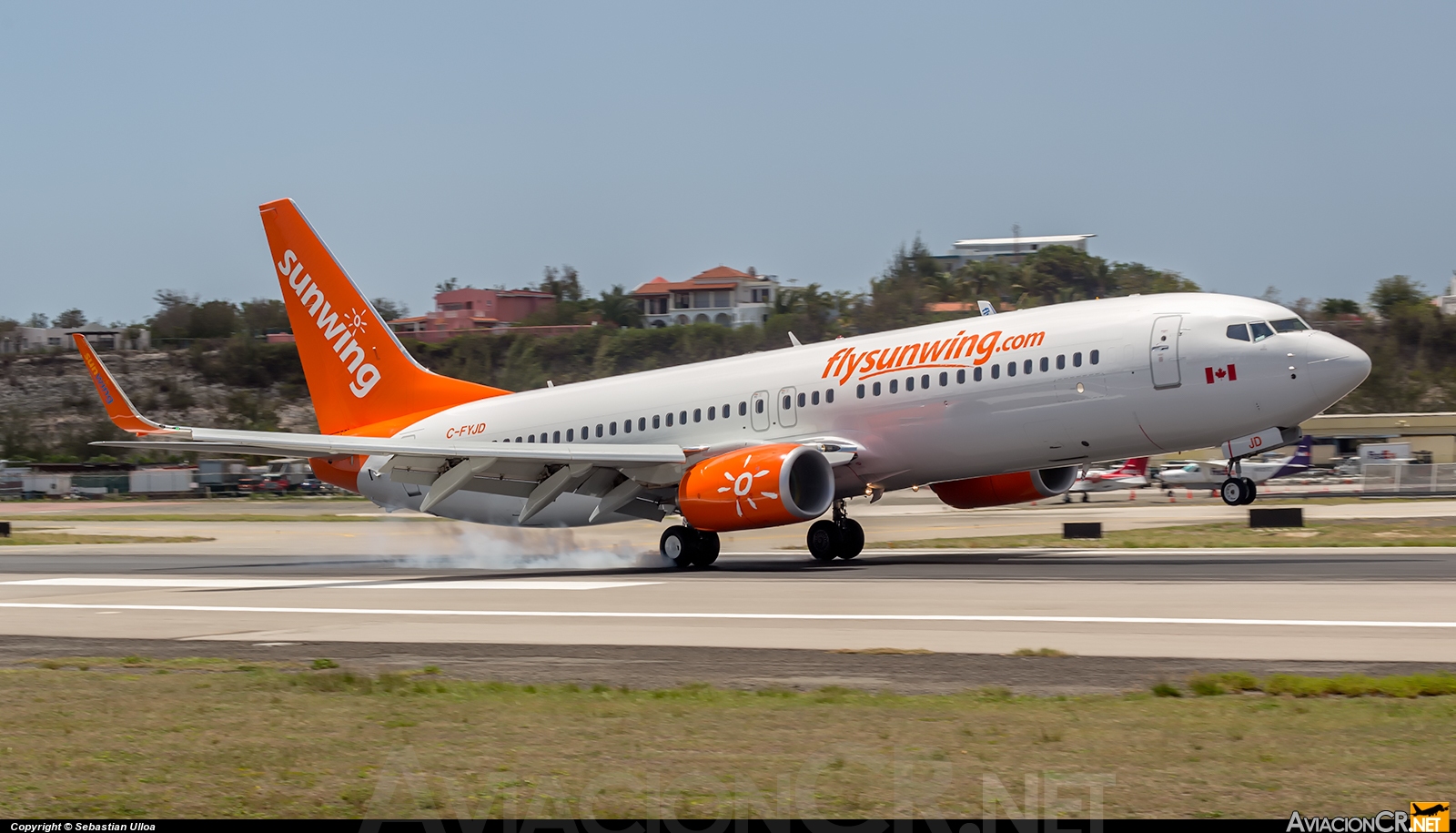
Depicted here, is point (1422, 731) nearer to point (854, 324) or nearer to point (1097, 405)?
point (1097, 405)

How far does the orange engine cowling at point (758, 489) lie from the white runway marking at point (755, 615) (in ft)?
21.5

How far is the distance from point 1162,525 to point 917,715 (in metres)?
31.6

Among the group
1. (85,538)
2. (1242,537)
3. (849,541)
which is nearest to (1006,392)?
(849,541)

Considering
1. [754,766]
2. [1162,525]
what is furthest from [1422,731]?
[1162,525]

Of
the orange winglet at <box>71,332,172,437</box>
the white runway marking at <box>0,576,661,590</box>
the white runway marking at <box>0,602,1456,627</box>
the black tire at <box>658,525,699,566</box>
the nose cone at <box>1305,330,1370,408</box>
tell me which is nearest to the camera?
the white runway marking at <box>0,602,1456,627</box>

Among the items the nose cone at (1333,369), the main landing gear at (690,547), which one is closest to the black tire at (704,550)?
the main landing gear at (690,547)

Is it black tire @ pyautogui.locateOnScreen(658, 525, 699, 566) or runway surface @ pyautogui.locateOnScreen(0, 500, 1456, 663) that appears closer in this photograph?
runway surface @ pyautogui.locateOnScreen(0, 500, 1456, 663)

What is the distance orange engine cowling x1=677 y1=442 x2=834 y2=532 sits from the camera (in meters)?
24.9

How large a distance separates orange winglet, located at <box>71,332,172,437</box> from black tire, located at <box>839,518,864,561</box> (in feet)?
42.6

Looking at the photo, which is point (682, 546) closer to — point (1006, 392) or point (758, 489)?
point (758, 489)

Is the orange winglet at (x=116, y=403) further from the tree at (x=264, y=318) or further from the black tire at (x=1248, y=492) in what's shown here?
the tree at (x=264, y=318)

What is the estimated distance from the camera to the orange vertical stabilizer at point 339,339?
3281 centimetres

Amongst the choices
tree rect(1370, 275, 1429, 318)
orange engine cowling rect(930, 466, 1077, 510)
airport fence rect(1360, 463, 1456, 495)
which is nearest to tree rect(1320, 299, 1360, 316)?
tree rect(1370, 275, 1429, 318)

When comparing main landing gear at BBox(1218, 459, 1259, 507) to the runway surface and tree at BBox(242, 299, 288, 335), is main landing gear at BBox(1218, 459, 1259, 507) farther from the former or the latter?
tree at BBox(242, 299, 288, 335)
